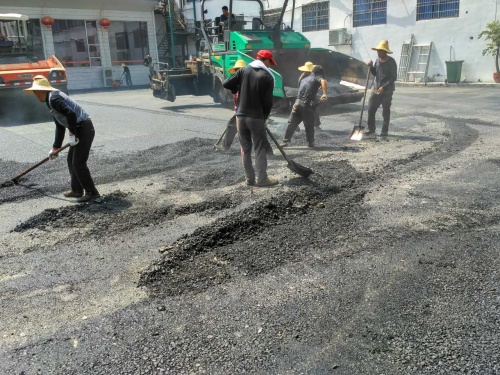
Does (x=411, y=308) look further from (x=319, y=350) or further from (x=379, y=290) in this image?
(x=319, y=350)

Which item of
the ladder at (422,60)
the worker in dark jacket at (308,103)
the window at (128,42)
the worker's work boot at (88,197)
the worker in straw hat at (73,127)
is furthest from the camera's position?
the window at (128,42)

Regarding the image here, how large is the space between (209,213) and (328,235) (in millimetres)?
1417

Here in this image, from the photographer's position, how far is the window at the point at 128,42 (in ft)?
85.0

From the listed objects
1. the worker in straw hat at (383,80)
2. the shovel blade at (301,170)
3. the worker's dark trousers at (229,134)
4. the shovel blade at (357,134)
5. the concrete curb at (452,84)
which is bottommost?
the shovel blade at (301,170)

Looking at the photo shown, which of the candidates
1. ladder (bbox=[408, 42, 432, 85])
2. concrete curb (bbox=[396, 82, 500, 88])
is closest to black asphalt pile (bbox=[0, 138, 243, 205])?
concrete curb (bbox=[396, 82, 500, 88])

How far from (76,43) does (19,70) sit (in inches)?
535

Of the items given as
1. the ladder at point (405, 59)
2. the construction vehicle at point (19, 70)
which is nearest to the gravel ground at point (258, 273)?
the construction vehicle at point (19, 70)

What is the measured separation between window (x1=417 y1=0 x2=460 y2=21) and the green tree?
1.70 m

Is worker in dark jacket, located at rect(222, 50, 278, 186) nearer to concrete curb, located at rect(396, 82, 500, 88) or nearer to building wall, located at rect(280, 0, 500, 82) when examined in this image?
concrete curb, located at rect(396, 82, 500, 88)

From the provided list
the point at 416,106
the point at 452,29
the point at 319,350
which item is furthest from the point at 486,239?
the point at 452,29

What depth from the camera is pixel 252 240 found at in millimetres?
4375

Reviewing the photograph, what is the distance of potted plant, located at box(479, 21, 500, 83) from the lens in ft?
54.5

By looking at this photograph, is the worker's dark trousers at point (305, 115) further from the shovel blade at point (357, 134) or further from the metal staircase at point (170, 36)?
the metal staircase at point (170, 36)

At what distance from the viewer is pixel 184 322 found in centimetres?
313
